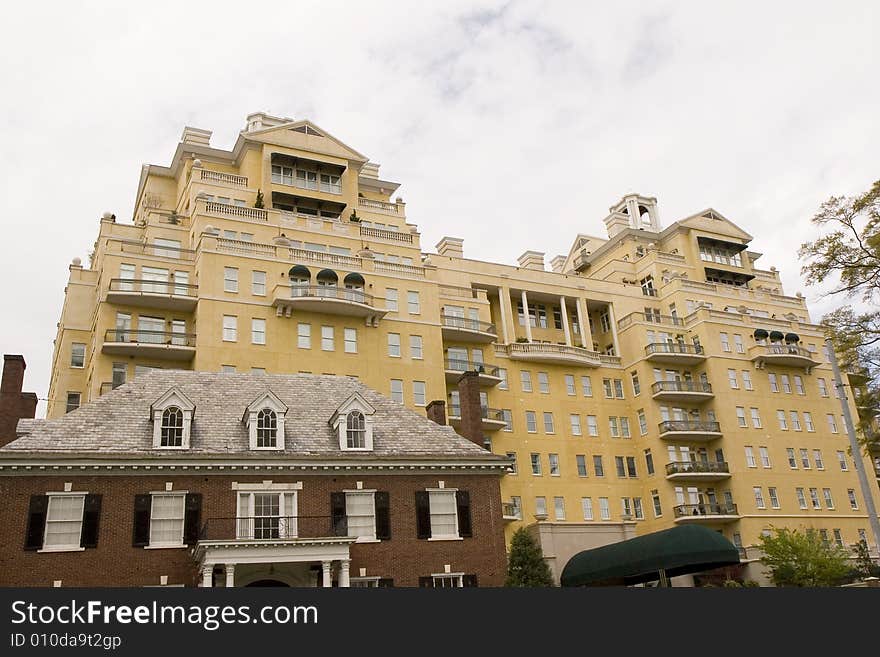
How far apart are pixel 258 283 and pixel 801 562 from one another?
38.7m

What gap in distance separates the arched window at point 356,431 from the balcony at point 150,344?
59.1ft

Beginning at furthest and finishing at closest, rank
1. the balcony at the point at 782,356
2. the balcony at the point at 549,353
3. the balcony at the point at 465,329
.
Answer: the balcony at the point at 782,356 < the balcony at the point at 549,353 < the balcony at the point at 465,329

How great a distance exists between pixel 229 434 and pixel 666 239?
2228 inches

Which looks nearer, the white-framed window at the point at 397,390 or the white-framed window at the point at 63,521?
the white-framed window at the point at 63,521

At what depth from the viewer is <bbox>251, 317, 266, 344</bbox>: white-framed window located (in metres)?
53.4

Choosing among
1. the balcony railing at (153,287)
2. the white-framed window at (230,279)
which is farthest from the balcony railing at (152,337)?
the white-framed window at (230,279)

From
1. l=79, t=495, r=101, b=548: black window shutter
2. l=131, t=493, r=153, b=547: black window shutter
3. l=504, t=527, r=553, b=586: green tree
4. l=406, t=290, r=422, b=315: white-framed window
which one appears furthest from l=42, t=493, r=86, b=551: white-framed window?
l=406, t=290, r=422, b=315: white-framed window

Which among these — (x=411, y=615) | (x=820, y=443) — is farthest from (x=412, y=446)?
(x=820, y=443)

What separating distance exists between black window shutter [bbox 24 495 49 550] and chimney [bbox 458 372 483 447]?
60.9 feet

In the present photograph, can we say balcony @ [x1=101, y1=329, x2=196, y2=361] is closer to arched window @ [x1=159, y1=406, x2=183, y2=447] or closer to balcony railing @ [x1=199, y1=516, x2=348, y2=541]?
arched window @ [x1=159, y1=406, x2=183, y2=447]

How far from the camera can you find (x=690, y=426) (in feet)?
217

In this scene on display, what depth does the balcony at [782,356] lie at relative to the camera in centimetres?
6981

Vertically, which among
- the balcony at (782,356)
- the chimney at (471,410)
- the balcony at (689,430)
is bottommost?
the chimney at (471,410)

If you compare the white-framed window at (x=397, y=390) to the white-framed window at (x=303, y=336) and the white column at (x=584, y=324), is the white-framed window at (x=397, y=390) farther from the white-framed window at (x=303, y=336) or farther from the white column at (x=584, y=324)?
the white column at (x=584, y=324)
